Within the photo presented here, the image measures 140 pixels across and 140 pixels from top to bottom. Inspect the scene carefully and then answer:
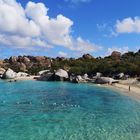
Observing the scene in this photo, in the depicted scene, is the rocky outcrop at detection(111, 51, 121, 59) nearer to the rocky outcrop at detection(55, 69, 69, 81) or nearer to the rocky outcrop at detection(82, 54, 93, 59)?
the rocky outcrop at detection(82, 54, 93, 59)

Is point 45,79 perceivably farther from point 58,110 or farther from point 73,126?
point 73,126

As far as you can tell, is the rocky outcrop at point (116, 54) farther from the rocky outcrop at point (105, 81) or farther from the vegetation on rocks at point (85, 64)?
the rocky outcrop at point (105, 81)

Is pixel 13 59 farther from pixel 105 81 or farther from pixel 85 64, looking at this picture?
pixel 105 81

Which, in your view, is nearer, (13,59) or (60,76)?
(60,76)

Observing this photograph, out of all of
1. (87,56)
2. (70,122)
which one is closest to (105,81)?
(70,122)

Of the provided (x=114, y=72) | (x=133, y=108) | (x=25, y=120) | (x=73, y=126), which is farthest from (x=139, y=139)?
(x=114, y=72)

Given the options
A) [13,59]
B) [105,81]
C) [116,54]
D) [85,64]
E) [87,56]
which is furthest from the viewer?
[13,59]

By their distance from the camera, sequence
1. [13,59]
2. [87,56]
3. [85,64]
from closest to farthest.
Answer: [85,64] → [87,56] → [13,59]

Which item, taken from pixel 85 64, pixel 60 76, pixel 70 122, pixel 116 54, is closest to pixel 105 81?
pixel 60 76

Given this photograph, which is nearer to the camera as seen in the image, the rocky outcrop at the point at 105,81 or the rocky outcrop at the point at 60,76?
the rocky outcrop at the point at 105,81

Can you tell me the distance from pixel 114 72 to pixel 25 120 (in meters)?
56.4

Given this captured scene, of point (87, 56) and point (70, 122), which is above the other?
point (87, 56)

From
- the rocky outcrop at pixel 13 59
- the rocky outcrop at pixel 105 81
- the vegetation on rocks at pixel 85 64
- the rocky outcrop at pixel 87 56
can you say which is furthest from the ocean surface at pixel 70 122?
the rocky outcrop at pixel 13 59

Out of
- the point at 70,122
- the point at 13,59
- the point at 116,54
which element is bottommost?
the point at 70,122
